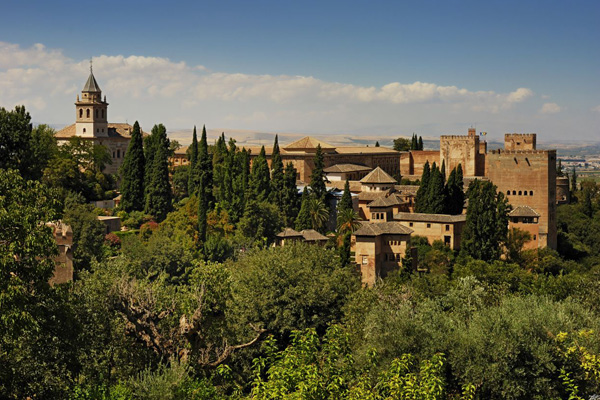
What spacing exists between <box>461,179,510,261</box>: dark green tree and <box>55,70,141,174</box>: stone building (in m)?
28.2

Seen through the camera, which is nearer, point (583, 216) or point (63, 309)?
point (63, 309)

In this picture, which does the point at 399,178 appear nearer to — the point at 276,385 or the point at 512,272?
the point at 512,272

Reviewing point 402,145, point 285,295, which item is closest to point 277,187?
point 285,295

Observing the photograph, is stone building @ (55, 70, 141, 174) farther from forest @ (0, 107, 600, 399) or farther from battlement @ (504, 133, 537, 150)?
battlement @ (504, 133, 537, 150)

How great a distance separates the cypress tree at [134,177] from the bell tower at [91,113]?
12618 millimetres

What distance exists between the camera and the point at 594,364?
1694 centimetres

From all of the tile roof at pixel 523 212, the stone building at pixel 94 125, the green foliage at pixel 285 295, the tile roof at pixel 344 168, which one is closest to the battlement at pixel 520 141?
the tile roof at pixel 344 168

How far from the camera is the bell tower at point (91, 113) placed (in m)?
60.0

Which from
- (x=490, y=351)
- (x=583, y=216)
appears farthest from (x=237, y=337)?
(x=583, y=216)

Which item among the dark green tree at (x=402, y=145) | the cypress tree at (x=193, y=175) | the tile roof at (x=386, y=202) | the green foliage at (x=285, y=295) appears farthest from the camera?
the dark green tree at (x=402, y=145)

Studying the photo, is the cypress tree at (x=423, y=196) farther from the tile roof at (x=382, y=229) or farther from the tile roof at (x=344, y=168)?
the tile roof at (x=344, y=168)

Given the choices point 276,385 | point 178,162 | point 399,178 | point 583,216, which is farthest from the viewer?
point 178,162

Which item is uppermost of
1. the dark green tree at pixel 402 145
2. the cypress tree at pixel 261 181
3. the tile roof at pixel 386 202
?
the dark green tree at pixel 402 145

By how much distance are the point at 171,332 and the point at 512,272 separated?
71.9 feet
